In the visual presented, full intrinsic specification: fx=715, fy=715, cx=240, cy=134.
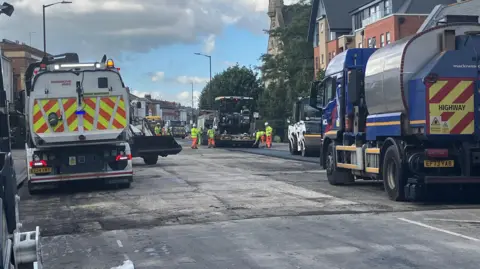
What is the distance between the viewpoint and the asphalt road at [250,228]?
8.37 metres

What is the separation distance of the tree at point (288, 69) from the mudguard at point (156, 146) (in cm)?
4481

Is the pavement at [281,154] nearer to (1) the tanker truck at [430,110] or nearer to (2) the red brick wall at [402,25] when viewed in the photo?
(2) the red brick wall at [402,25]

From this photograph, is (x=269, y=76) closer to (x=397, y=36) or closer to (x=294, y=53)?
(x=294, y=53)

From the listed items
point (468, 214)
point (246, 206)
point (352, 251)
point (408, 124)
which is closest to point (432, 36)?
point (408, 124)

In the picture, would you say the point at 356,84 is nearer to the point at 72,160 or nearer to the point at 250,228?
the point at 250,228

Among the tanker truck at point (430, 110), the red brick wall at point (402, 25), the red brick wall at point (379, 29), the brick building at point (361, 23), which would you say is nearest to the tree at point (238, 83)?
the brick building at point (361, 23)

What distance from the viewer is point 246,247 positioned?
9094mm

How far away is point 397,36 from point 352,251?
42.4m

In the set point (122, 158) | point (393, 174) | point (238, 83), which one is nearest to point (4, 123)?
point (393, 174)

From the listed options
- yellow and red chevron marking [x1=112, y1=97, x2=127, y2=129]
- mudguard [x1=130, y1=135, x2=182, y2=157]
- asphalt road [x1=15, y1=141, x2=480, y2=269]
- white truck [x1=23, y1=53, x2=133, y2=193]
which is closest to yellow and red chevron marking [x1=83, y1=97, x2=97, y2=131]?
white truck [x1=23, y1=53, x2=133, y2=193]

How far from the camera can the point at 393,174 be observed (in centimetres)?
1419

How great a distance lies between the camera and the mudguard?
27.0 metres

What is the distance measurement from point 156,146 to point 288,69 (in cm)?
5061

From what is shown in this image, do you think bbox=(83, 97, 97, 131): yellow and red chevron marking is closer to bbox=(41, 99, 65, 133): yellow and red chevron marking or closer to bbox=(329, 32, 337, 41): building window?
bbox=(41, 99, 65, 133): yellow and red chevron marking
